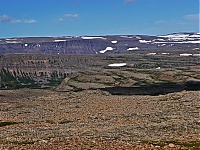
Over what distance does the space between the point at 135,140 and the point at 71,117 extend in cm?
2435

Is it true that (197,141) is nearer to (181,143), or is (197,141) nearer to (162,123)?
(181,143)

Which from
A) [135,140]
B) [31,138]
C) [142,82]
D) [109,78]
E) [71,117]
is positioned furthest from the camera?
[109,78]

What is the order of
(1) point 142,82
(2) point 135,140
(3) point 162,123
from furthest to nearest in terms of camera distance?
(1) point 142,82 → (3) point 162,123 → (2) point 135,140

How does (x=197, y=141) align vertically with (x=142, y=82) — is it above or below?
above

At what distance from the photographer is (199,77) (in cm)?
15850

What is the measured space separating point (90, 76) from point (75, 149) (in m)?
146

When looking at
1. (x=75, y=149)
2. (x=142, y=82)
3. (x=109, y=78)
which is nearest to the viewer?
(x=75, y=149)

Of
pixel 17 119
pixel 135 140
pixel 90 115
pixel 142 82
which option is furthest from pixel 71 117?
pixel 142 82

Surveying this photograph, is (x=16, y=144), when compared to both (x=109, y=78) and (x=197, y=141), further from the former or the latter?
(x=109, y=78)

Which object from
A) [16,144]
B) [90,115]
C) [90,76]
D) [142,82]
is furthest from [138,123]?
[90,76]

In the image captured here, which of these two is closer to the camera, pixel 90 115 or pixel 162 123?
pixel 162 123

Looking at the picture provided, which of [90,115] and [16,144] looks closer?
[16,144]

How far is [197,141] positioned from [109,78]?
137852mm

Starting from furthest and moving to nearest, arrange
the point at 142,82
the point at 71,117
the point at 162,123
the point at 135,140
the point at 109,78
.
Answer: the point at 109,78, the point at 142,82, the point at 71,117, the point at 162,123, the point at 135,140
